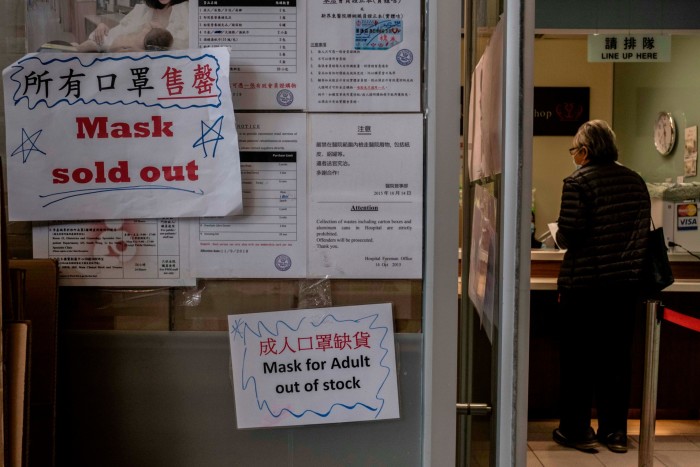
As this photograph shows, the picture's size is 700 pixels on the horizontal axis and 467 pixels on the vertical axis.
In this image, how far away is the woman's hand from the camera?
1.42m

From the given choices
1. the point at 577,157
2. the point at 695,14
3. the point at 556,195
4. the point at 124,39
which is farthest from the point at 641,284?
the point at 556,195

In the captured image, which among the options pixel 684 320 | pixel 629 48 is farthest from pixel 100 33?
pixel 629 48

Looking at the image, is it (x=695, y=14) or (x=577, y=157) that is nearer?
(x=577, y=157)

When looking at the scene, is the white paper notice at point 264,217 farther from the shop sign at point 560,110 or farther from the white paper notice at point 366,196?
the shop sign at point 560,110

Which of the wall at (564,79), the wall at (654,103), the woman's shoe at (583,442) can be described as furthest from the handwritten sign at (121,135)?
the wall at (564,79)

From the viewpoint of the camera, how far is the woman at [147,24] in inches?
55.4

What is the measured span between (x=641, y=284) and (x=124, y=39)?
3.09 meters

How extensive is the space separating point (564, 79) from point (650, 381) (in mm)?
4823

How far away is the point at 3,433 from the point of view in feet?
3.89

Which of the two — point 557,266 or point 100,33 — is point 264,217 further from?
point 557,266

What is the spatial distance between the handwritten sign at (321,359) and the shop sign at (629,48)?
457cm

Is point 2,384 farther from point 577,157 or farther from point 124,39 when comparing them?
point 577,157

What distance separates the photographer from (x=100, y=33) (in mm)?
1417

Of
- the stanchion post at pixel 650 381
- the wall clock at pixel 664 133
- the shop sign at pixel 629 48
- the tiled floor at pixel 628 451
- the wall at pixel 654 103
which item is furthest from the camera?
the wall clock at pixel 664 133
